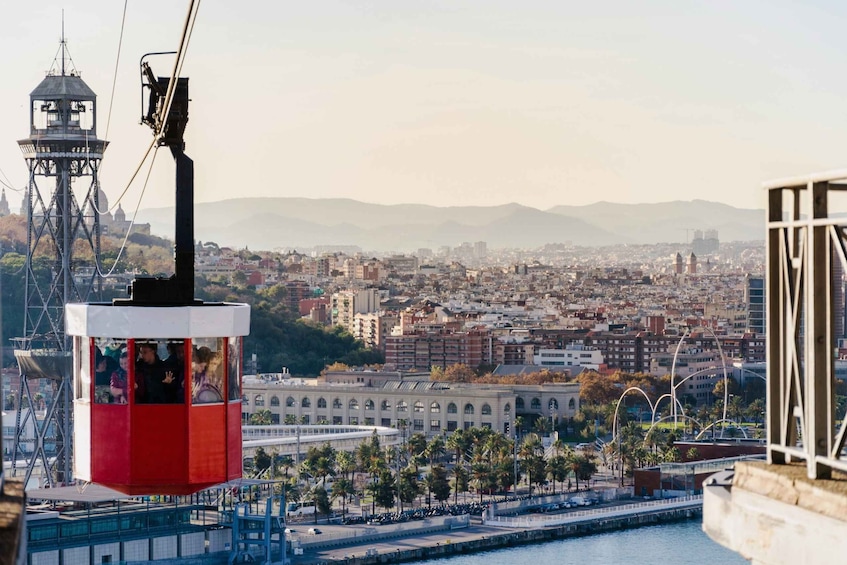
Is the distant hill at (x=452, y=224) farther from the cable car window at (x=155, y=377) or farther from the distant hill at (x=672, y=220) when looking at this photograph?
the cable car window at (x=155, y=377)

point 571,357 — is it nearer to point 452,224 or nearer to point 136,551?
point 136,551

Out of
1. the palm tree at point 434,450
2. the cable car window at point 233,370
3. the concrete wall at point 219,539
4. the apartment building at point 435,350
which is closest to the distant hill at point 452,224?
the apartment building at point 435,350

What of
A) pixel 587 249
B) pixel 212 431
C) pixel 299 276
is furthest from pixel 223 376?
pixel 587 249

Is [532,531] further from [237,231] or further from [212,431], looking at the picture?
[237,231]

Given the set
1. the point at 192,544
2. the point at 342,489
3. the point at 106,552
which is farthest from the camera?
the point at 342,489

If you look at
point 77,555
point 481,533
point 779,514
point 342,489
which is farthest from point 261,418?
point 779,514
